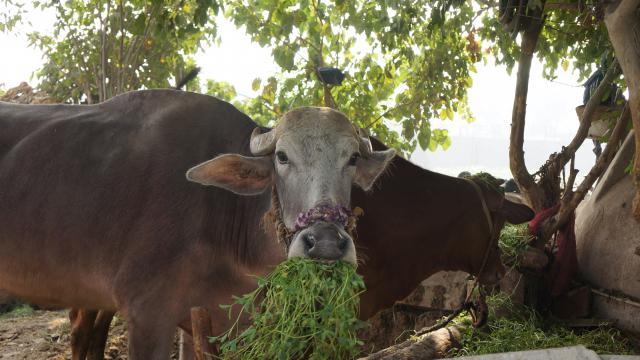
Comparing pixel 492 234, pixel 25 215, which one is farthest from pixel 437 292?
pixel 25 215

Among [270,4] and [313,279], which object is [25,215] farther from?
[270,4]

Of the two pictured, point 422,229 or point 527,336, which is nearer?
point 527,336

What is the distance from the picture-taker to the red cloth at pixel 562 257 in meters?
5.01

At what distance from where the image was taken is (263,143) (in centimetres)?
389

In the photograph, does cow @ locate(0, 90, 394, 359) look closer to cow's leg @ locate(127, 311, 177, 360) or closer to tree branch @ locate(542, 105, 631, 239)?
cow's leg @ locate(127, 311, 177, 360)

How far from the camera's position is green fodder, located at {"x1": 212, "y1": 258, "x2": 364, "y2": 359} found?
10.2 ft

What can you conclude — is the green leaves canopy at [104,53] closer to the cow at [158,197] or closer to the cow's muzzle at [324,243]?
the cow at [158,197]

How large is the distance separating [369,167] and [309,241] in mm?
865

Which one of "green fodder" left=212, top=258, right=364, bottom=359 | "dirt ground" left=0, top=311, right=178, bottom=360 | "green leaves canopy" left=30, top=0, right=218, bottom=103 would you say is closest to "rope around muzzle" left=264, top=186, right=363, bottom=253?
"green fodder" left=212, top=258, right=364, bottom=359

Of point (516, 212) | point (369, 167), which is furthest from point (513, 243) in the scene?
point (369, 167)

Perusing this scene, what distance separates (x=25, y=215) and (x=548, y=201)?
376 cm

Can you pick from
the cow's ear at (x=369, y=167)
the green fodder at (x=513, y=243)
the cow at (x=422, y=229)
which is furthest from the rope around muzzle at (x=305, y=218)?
the green fodder at (x=513, y=243)

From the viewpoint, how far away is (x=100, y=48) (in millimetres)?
7965

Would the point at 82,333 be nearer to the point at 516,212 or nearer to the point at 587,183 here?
the point at 516,212
